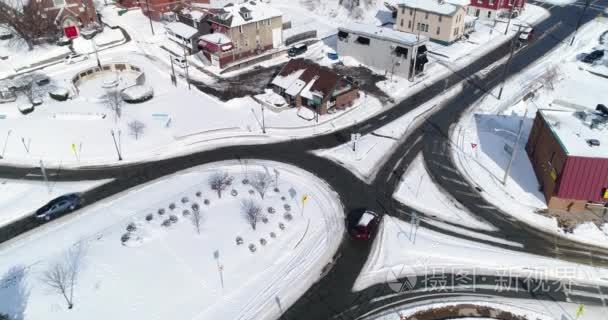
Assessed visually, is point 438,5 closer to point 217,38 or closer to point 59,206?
point 217,38

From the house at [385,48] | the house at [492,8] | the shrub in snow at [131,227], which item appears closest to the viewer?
the shrub in snow at [131,227]

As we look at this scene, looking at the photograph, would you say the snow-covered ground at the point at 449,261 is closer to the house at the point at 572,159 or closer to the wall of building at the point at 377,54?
the house at the point at 572,159

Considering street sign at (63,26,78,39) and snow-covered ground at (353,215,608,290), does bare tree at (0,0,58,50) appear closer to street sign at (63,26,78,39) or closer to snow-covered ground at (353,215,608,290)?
street sign at (63,26,78,39)

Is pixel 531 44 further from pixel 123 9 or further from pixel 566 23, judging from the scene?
pixel 123 9

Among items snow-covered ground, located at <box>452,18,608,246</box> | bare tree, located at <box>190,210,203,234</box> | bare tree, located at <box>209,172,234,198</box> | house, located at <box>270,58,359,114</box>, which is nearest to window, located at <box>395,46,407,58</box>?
house, located at <box>270,58,359,114</box>

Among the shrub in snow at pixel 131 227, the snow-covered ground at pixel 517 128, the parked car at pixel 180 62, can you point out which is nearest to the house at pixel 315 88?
the snow-covered ground at pixel 517 128

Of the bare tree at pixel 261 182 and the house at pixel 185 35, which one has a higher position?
the house at pixel 185 35
